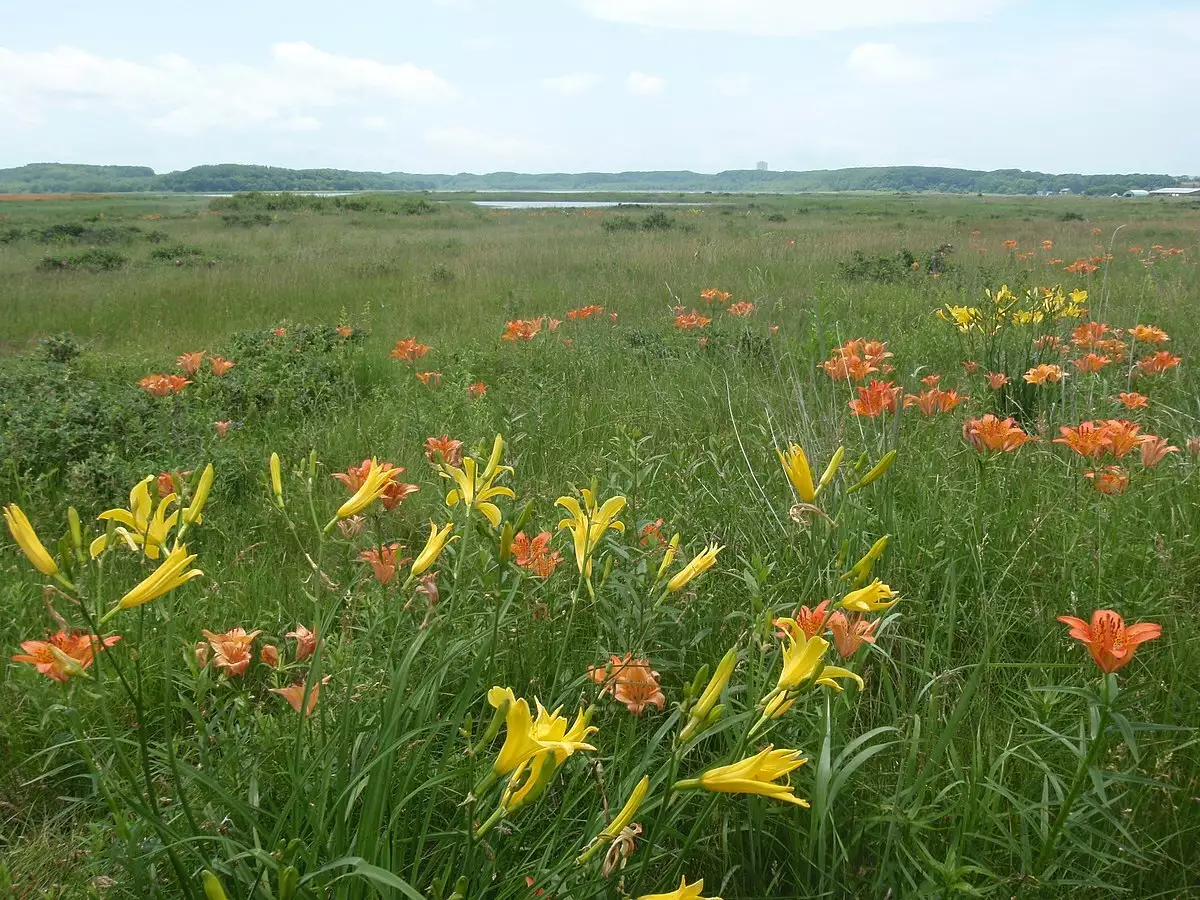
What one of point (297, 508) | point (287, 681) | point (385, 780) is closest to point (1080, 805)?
point (385, 780)

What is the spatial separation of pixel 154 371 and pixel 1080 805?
546cm

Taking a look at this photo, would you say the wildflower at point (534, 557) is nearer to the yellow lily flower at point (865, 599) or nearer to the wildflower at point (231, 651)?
the wildflower at point (231, 651)

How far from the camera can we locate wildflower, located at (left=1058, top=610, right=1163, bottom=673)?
1.06 m

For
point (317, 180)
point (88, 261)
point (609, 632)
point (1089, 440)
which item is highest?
point (317, 180)

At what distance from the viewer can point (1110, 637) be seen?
3.58 feet

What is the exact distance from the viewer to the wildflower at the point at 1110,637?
1.06 m

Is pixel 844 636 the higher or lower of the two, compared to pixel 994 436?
lower

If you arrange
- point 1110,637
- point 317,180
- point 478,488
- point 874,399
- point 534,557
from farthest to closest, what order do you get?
point 317,180 → point 874,399 → point 534,557 → point 478,488 → point 1110,637

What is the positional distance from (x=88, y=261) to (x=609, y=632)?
12.2 meters

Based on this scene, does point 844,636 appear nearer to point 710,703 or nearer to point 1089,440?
point 710,703

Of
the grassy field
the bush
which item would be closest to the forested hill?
the bush

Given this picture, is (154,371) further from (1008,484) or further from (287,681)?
(1008,484)

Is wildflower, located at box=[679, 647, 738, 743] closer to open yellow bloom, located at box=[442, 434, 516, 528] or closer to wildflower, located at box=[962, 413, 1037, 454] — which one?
open yellow bloom, located at box=[442, 434, 516, 528]

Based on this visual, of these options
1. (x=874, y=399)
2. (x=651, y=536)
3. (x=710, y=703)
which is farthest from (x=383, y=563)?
(x=874, y=399)
